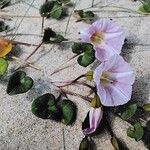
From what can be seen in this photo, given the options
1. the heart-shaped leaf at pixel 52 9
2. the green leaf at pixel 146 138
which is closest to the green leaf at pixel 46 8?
the heart-shaped leaf at pixel 52 9

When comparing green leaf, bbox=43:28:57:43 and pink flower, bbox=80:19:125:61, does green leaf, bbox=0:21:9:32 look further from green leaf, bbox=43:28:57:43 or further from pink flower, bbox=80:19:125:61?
pink flower, bbox=80:19:125:61

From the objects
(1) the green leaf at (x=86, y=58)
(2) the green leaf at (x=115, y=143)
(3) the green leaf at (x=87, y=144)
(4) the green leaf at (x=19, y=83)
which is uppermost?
(1) the green leaf at (x=86, y=58)

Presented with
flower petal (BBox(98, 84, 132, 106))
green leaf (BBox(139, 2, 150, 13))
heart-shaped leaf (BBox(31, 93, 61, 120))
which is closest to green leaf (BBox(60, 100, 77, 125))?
heart-shaped leaf (BBox(31, 93, 61, 120))

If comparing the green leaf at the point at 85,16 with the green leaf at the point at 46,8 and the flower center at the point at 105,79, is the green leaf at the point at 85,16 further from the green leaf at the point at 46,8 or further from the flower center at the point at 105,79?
the flower center at the point at 105,79

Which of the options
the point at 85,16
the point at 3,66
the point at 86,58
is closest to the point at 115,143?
the point at 86,58

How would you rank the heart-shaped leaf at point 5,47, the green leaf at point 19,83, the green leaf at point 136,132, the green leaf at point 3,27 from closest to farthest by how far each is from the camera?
the green leaf at point 136,132
the green leaf at point 19,83
the heart-shaped leaf at point 5,47
the green leaf at point 3,27

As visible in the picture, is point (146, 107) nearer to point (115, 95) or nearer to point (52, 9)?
point (115, 95)

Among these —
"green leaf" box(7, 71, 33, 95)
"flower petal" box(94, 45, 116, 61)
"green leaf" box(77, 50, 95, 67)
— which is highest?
"flower petal" box(94, 45, 116, 61)
